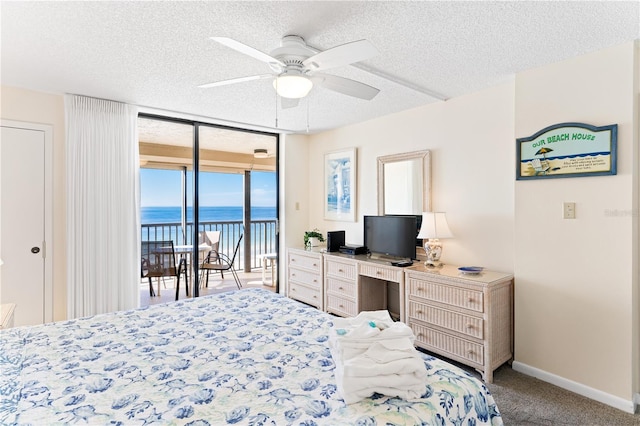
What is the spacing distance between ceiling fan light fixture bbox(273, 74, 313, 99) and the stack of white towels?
1372 mm

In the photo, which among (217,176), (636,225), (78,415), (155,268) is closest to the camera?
(78,415)

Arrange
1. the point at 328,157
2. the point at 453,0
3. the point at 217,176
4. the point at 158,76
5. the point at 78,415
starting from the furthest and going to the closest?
1. the point at 328,157
2. the point at 217,176
3. the point at 158,76
4. the point at 453,0
5. the point at 78,415

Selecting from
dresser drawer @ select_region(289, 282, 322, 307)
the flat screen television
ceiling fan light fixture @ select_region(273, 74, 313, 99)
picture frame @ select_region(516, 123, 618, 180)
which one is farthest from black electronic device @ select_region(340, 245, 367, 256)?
ceiling fan light fixture @ select_region(273, 74, 313, 99)

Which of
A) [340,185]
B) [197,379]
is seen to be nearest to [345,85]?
[197,379]

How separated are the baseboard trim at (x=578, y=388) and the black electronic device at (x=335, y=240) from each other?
221 centimetres

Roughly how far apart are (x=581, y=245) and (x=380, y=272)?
167 cm

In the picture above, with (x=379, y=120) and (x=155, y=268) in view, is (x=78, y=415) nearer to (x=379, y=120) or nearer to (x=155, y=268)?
(x=155, y=268)

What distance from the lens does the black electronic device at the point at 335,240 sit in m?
4.21

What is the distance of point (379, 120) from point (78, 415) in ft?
12.5

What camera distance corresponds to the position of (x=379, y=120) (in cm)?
412

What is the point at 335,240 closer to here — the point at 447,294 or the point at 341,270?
the point at 341,270

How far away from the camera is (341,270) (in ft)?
12.8

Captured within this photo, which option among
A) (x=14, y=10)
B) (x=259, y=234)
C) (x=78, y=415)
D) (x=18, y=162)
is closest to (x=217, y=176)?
(x=259, y=234)

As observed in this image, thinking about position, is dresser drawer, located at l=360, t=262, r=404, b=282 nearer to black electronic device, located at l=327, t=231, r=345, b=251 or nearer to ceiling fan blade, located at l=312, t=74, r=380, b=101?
black electronic device, located at l=327, t=231, r=345, b=251
